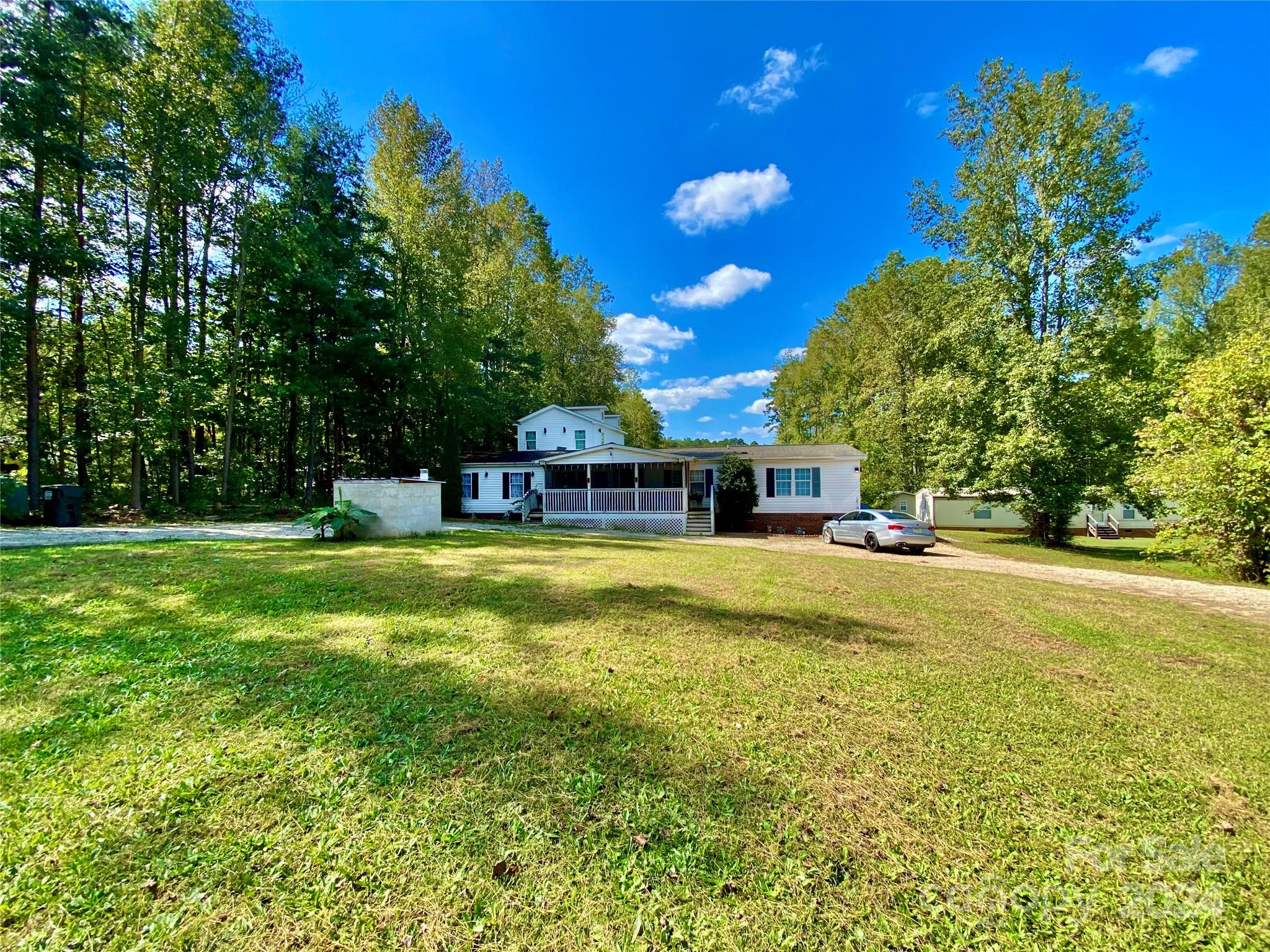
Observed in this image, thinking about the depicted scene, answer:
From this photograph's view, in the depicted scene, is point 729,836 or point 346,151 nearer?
point 729,836

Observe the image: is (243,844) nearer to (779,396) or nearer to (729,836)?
(729,836)

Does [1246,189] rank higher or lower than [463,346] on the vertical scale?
higher

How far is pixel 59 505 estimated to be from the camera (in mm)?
11992

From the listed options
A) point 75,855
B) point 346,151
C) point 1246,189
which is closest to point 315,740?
point 75,855

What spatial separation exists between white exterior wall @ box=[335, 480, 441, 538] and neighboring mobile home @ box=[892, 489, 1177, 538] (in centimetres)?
2322

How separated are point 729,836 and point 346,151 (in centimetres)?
2601

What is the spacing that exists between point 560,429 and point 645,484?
6388 millimetres

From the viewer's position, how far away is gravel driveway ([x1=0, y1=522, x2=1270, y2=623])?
8023mm

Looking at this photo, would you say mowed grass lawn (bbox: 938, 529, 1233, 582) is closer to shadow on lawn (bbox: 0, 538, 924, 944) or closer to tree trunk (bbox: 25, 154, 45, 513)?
shadow on lawn (bbox: 0, 538, 924, 944)

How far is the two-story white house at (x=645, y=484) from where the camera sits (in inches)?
726

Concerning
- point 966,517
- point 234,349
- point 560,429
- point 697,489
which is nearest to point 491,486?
point 560,429

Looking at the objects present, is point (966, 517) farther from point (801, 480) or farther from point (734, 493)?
point (734, 493)

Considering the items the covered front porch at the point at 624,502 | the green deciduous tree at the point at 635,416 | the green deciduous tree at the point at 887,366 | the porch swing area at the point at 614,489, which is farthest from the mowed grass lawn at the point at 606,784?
the green deciduous tree at the point at 635,416

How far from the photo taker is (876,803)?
2.35 m
